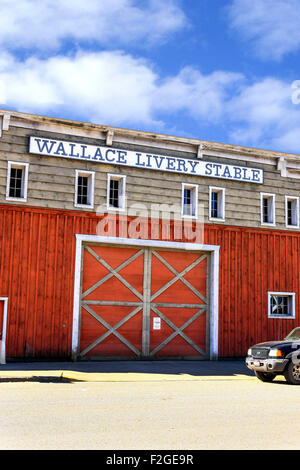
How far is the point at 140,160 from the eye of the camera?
2155 centimetres

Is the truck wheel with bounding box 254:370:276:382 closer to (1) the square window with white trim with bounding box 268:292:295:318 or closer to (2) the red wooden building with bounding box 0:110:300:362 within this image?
(2) the red wooden building with bounding box 0:110:300:362

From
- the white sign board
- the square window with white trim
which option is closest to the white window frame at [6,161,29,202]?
the white sign board

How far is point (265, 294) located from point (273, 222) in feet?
9.90

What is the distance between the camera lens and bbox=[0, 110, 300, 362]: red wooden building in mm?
19438

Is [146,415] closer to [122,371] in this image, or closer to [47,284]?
[122,371]

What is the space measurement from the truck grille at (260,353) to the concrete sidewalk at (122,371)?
165cm

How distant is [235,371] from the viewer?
18.2 m

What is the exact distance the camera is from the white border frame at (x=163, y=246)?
1979 cm

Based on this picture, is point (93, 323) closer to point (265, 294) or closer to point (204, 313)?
point (204, 313)

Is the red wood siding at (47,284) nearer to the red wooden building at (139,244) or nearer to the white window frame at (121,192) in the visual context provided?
the red wooden building at (139,244)

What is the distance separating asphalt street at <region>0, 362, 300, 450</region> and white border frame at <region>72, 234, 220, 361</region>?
182 inches

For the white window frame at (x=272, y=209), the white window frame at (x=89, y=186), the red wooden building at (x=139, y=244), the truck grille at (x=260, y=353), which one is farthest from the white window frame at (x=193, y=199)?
the truck grille at (x=260, y=353)

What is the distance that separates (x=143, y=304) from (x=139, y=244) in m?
2.25
